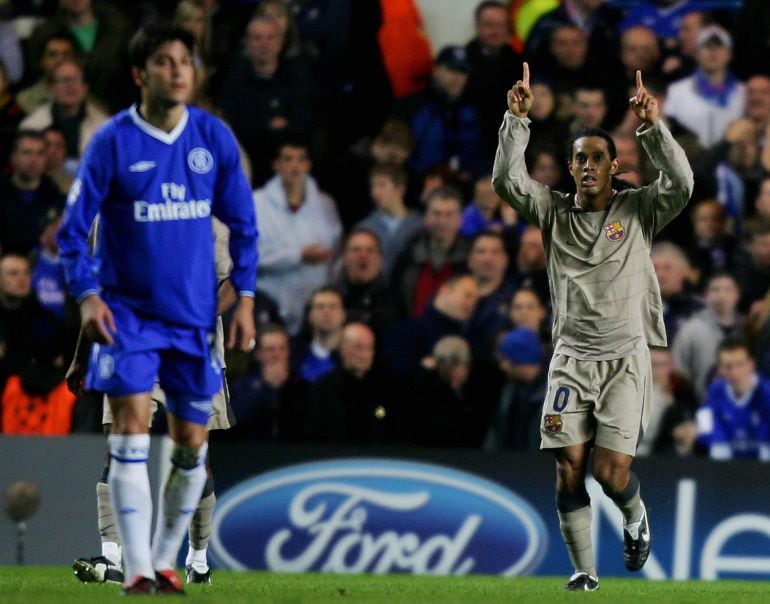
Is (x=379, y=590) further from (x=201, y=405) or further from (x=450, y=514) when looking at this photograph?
(x=450, y=514)

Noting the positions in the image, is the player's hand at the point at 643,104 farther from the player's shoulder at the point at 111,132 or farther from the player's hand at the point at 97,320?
the player's hand at the point at 97,320

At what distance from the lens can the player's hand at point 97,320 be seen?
6.44 meters

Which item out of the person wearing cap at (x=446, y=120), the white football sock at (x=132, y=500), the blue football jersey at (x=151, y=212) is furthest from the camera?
the person wearing cap at (x=446, y=120)

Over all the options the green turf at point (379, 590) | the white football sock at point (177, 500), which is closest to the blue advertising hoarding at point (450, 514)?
the green turf at point (379, 590)

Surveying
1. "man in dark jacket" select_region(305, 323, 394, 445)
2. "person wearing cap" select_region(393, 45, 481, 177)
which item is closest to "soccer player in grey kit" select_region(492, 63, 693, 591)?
"man in dark jacket" select_region(305, 323, 394, 445)

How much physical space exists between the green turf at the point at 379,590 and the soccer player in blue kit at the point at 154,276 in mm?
427

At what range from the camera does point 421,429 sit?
1178 centimetres

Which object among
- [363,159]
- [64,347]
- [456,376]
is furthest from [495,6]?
[64,347]

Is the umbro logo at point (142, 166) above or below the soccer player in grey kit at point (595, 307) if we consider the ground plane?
above

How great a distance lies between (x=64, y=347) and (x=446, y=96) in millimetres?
3713

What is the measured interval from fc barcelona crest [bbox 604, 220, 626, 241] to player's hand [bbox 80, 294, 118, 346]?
9.58ft

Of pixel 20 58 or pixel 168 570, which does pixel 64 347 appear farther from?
pixel 168 570

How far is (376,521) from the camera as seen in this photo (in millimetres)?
11422

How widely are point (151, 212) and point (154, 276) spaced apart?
10.0 inches
